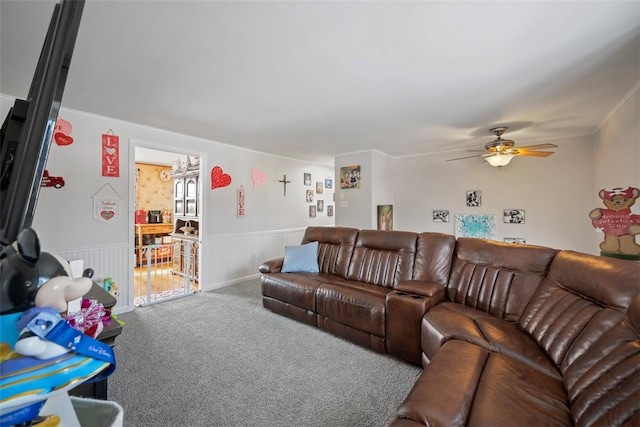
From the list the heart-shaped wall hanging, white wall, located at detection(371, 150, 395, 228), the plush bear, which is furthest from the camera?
white wall, located at detection(371, 150, 395, 228)

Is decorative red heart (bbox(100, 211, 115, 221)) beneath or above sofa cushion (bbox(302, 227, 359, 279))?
above

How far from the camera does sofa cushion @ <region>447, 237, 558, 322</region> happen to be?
2088 mm

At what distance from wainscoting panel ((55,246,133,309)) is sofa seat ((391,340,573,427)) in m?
3.65

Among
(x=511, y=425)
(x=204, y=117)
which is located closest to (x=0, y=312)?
(x=511, y=425)

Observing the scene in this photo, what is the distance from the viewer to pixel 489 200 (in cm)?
477

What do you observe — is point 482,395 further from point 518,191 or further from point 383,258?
point 518,191

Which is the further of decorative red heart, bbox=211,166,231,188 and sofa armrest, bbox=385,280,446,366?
decorative red heart, bbox=211,166,231,188

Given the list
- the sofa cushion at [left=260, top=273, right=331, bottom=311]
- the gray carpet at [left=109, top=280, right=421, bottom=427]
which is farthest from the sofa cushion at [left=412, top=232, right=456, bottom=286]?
the sofa cushion at [left=260, top=273, right=331, bottom=311]

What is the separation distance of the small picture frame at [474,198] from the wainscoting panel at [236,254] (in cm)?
365

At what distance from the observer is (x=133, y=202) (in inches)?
138

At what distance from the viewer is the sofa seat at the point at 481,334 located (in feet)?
5.15

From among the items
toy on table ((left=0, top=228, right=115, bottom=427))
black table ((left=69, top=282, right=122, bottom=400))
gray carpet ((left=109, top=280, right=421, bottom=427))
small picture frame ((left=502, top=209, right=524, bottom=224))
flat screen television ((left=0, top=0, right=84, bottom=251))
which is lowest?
gray carpet ((left=109, top=280, right=421, bottom=427))

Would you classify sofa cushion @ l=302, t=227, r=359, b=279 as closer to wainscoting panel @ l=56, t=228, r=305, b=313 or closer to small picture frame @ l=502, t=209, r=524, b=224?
wainscoting panel @ l=56, t=228, r=305, b=313

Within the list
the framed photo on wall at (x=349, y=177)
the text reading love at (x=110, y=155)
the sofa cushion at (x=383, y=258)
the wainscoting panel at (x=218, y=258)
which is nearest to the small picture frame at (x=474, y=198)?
the framed photo on wall at (x=349, y=177)
